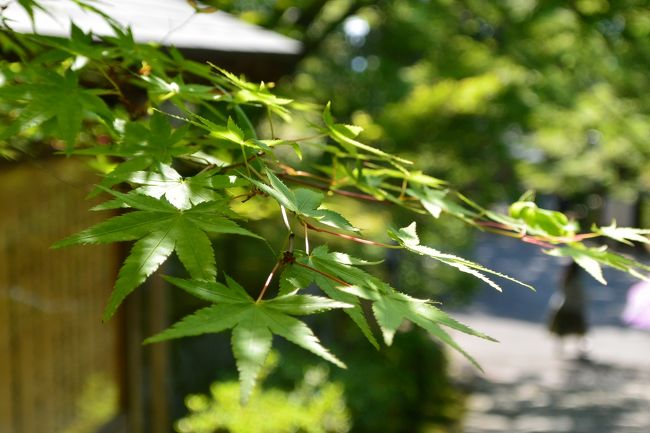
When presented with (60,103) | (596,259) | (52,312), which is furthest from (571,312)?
(60,103)

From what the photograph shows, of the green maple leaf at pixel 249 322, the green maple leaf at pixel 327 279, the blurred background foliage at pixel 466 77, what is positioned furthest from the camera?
the blurred background foliage at pixel 466 77

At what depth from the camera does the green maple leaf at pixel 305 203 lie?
2.97 feet

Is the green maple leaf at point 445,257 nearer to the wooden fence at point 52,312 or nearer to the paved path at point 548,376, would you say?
the wooden fence at point 52,312

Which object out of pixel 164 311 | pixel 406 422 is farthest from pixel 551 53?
pixel 164 311

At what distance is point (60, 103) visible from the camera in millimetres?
1187

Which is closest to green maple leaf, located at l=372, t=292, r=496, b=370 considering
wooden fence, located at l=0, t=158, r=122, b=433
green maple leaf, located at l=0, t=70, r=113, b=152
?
green maple leaf, located at l=0, t=70, r=113, b=152

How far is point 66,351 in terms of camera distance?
→ 4133 mm

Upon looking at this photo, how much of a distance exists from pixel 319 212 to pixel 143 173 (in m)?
0.22

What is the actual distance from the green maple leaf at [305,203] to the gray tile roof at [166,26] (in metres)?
1.53

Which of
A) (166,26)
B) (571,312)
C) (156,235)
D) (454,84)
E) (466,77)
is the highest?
(466,77)

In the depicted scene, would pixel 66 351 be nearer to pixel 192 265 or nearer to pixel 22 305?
pixel 22 305

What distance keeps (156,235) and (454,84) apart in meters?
7.54

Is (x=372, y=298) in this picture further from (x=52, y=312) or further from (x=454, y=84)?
(x=454, y=84)

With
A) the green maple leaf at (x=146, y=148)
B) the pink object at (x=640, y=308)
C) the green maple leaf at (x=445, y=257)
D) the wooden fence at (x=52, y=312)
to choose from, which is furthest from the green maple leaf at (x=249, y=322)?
the wooden fence at (x=52, y=312)
